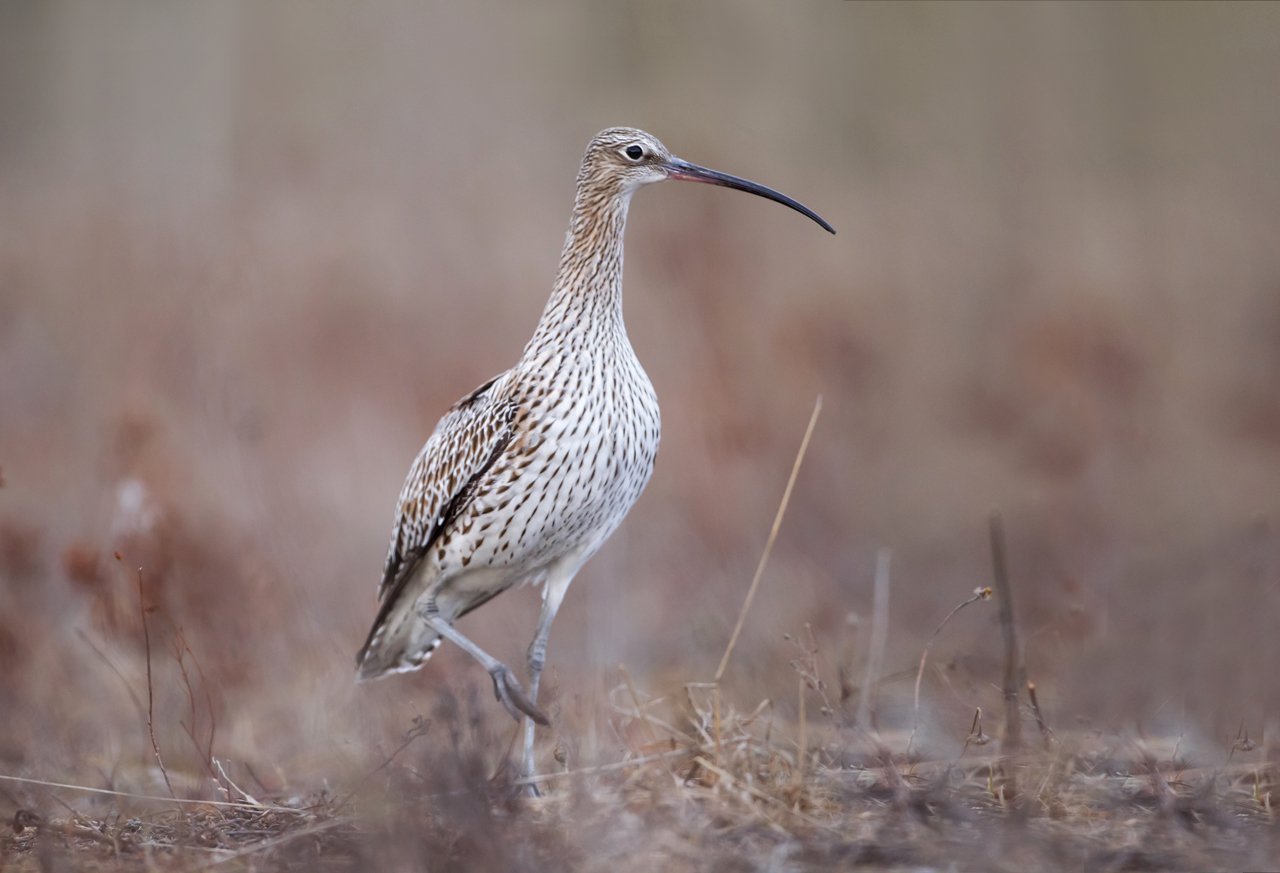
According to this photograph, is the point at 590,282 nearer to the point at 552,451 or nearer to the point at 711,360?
the point at 552,451

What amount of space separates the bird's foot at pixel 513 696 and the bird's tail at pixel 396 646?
2.86 feet

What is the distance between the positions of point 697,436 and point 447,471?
496 centimetres

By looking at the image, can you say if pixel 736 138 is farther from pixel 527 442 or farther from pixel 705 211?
pixel 527 442

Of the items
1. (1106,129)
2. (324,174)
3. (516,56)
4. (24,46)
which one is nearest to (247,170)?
(324,174)

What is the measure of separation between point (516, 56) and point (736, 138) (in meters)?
7.69

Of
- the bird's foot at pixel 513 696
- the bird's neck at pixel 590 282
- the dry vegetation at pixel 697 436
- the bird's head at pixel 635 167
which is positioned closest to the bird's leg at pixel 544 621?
the dry vegetation at pixel 697 436

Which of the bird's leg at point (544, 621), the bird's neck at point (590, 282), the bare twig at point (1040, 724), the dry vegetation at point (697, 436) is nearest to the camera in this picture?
the bare twig at point (1040, 724)

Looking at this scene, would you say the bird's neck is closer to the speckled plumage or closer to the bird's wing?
the speckled plumage

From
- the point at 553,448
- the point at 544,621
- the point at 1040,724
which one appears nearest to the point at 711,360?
the point at 544,621

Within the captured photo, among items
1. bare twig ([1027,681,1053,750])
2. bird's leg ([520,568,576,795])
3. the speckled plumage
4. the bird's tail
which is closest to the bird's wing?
the speckled plumage

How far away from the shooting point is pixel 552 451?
228 inches

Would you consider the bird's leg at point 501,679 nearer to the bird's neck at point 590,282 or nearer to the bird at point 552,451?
the bird at point 552,451

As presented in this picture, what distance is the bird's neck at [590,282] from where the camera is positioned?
603 cm

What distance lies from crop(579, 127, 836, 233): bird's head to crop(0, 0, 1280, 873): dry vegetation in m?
2.13
